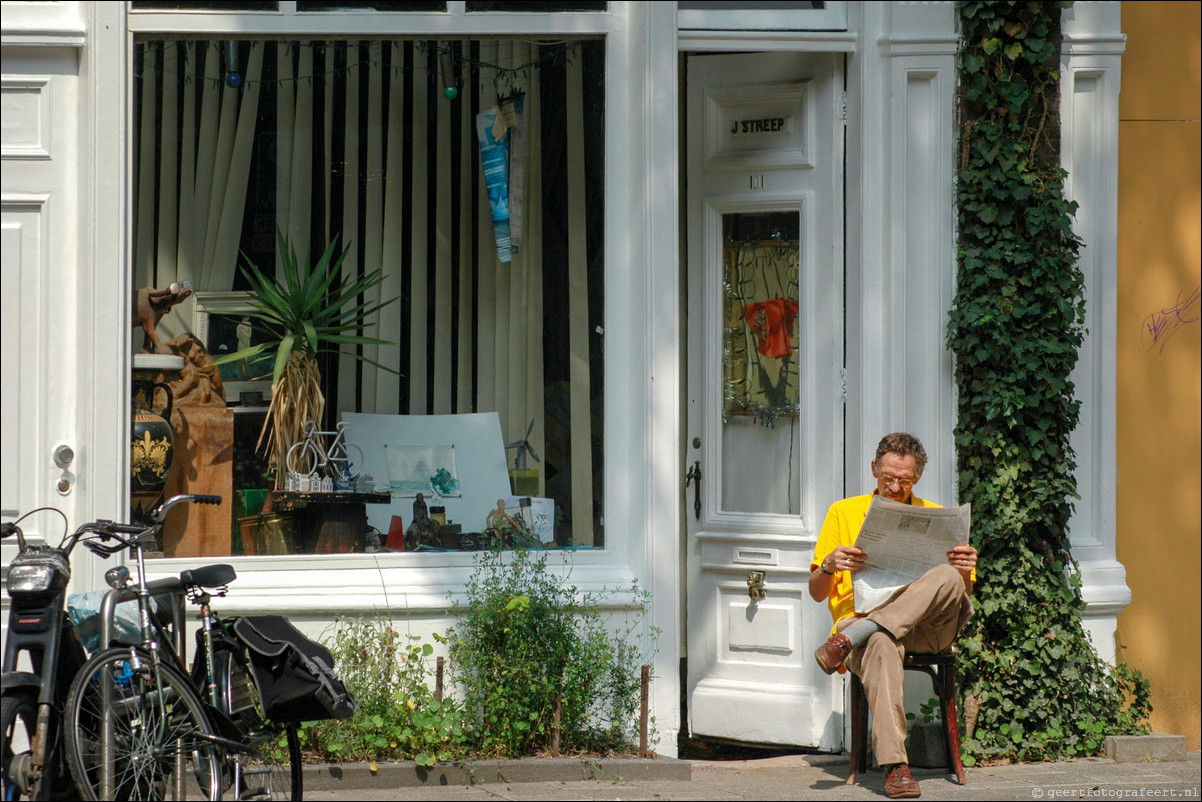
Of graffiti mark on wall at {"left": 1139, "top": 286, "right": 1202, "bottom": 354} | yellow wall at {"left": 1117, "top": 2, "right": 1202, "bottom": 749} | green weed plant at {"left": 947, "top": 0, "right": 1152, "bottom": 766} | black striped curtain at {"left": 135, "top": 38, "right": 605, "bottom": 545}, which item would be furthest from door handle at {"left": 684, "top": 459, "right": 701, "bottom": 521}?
graffiti mark on wall at {"left": 1139, "top": 286, "right": 1202, "bottom": 354}

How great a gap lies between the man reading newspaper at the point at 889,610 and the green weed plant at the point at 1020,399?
1.75ft

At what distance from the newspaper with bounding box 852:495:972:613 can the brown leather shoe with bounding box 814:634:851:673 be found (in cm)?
23

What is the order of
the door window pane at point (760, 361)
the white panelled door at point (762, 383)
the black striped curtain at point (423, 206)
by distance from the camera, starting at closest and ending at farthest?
the black striped curtain at point (423, 206) → the white panelled door at point (762, 383) → the door window pane at point (760, 361)

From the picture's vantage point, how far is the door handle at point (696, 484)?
6.61 m

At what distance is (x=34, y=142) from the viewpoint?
5660 mm

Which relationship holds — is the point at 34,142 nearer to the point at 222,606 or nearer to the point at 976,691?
the point at 222,606

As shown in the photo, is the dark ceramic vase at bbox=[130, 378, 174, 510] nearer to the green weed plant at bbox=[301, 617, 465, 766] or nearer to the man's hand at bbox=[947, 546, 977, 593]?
the green weed plant at bbox=[301, 617, 465, 766]

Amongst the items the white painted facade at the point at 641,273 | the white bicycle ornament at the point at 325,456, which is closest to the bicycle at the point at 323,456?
the white bicycle ornament at the point at 325,456

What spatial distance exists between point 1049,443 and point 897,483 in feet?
3.42

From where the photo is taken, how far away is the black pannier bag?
13.9 ft

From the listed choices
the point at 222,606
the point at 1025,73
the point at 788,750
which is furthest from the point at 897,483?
the point at 222,606

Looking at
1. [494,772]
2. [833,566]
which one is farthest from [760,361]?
[494,772]

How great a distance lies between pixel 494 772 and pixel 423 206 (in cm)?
272

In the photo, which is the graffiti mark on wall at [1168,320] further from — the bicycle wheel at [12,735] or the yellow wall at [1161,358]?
the bicycle wheel at [12,735]
